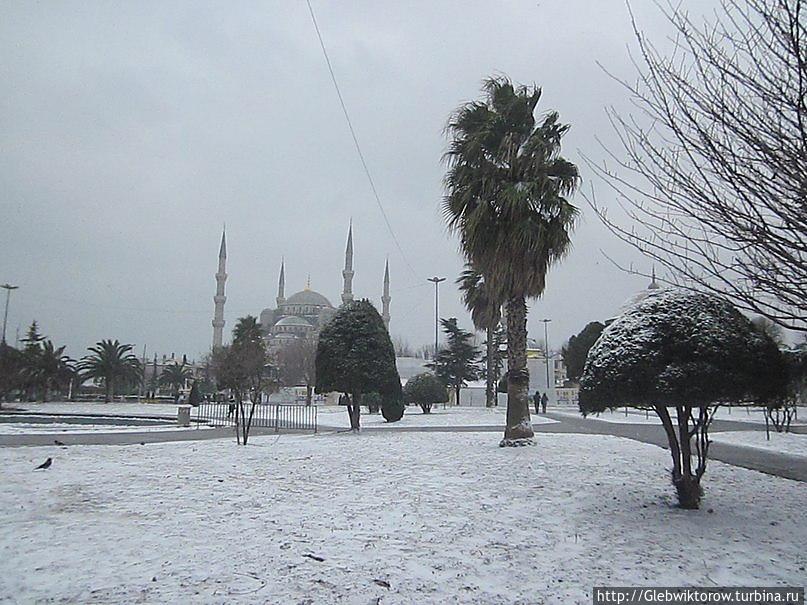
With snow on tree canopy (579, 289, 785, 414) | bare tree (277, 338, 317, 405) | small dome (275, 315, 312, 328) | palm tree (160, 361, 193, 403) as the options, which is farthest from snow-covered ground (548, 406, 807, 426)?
small dome (275, 315, 312, 328)

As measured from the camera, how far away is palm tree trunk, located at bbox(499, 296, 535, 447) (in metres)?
14.0

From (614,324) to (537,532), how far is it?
2.73 metres

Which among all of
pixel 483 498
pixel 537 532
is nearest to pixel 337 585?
pixel 537 532

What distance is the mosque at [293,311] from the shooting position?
8056 cm

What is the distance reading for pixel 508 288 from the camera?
14219 mm

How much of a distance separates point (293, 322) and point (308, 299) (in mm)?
10725

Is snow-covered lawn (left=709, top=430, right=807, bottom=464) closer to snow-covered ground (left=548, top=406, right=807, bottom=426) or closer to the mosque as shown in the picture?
snow-covered ground (left=548, top=406, right=807, bottom=426)

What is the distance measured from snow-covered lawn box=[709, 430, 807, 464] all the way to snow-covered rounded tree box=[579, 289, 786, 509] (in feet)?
29.9

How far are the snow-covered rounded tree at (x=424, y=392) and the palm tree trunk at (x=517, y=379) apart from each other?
62.1ft

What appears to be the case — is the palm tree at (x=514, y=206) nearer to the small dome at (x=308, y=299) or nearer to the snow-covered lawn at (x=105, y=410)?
the snow-covered lawn at (x=105, y=410)

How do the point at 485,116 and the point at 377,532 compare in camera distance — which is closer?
the point at 377,532

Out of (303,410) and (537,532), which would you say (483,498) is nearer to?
(537,532)

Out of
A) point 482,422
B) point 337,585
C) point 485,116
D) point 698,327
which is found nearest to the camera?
point 337,585

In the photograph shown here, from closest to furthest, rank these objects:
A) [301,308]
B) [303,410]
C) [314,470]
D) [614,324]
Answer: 1. [614,324]
2. [314,470]
3. [303,410]
4. [301,308]
